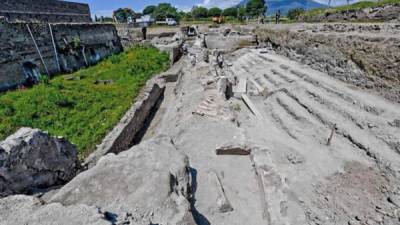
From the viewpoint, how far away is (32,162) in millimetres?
4164

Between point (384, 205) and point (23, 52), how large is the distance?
1521cm

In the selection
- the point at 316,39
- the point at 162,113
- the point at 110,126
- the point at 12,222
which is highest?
the point at 316,39

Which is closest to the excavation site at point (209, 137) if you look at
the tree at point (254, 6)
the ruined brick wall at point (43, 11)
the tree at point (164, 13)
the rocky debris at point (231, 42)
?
the rocky debris at point (231, 42)

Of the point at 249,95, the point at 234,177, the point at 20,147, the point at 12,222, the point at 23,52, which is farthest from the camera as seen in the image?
the point at 23,52

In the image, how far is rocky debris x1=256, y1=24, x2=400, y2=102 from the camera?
6.87m

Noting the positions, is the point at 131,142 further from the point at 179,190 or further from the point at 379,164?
the point at 379,164

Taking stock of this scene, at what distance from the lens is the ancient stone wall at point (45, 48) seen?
1108 centimetres

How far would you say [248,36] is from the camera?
20766mm

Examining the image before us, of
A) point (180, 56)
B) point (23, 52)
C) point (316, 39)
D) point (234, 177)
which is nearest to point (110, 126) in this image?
point (234, 177)

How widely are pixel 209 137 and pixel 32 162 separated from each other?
4.12 meters

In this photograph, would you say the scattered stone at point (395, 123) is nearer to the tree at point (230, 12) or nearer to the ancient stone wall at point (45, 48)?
the ancient stone wall at point (45, 48)

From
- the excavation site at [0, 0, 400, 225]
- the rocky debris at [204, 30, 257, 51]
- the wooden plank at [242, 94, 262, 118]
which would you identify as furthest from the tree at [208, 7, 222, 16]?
the wooden plank at [242, 94, 262, 118]

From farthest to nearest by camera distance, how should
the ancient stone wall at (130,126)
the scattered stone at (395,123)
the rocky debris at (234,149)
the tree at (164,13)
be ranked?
the tree at (164,13)
the ancient stone wall at (130,126)
the rocky debris at (234,149)
the scattered stone at (395,123)

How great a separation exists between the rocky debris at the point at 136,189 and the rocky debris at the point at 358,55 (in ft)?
21.3
